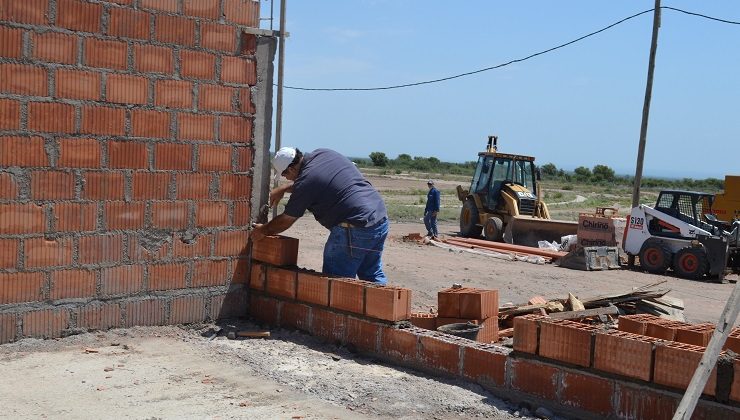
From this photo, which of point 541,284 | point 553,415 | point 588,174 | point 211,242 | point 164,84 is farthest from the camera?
point 588,174

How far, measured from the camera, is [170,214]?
21.2 feet


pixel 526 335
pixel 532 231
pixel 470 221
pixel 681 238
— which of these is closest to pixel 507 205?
pixel 532 231

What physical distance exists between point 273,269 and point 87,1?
2601 mm

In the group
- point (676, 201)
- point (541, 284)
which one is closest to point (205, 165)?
point (541, 284)

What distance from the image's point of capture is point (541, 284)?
12844 mm

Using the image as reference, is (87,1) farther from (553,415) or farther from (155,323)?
(553,415)

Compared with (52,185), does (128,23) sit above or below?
above

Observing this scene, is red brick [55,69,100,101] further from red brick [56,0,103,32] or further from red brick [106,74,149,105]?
red brick [56,0,103,32]

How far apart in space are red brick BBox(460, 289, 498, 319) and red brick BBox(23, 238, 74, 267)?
9.92 feet

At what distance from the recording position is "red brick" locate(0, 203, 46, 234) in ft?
18.2

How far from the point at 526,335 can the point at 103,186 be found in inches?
131

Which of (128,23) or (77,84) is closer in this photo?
(77,84)

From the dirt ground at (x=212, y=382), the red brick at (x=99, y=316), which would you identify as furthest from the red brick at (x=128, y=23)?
the dirt ground at (x=212, y=382)

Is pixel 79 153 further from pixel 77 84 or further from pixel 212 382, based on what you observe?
pixel 212 382
